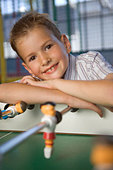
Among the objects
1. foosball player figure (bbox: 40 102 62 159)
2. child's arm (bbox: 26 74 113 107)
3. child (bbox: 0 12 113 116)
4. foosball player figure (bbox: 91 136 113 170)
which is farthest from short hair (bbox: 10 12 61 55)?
foosball player figure (bbox: 91 136 113 170)

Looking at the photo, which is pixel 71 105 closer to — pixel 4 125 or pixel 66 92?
pixel 66 92

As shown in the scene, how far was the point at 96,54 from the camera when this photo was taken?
1.05 meters

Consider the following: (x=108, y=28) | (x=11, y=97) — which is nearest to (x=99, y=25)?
(x=108, y=28)

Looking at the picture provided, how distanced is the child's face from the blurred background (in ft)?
8.87

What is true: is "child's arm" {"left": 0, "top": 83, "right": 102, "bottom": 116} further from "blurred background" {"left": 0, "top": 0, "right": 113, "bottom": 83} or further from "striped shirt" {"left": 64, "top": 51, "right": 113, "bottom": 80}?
"blurred background" {"left": 0, "top": 0, "right": 113, "bottom": 83}

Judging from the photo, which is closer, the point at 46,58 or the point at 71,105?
the point at 71,105

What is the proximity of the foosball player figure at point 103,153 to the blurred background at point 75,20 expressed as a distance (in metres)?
3.48

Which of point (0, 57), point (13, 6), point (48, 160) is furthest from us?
point (13, 6)

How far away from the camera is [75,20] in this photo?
418 cm

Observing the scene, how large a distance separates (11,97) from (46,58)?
19 centimetres

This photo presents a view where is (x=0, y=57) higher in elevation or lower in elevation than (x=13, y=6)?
lower

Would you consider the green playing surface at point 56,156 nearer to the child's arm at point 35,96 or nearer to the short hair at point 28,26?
the child's arm at point 35,96

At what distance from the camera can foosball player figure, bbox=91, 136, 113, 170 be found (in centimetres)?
21

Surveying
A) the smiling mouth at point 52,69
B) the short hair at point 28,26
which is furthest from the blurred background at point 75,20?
the smiling mouth at point 52,69
